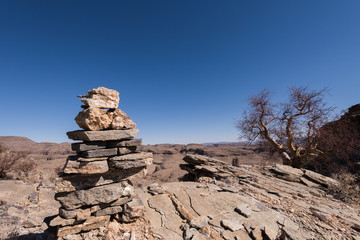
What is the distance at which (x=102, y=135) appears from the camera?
4.08m

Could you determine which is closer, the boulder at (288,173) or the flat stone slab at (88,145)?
the flat stone slab at (88,145)

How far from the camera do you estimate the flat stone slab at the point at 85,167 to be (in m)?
3.65

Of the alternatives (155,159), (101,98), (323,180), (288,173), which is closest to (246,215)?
(101,98)

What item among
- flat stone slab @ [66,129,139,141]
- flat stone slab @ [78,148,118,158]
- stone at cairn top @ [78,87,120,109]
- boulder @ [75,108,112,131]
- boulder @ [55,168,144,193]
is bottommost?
boulder @ [55,168,144,193]

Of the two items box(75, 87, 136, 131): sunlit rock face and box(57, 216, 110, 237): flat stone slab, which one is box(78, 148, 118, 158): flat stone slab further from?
box(57, 216, 110, 237): flat stone slab

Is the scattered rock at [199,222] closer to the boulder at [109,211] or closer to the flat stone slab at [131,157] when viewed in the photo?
the boulder at [109,211]

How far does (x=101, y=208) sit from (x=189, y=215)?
2650 mm

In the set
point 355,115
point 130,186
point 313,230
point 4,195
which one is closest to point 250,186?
point 313,230

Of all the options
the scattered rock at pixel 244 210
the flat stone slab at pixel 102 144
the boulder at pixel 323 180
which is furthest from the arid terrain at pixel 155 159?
the flat stone slab at pixel 102 144

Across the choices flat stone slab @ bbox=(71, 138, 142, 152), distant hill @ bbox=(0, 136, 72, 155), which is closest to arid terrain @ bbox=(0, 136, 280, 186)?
distant hill @ bbox=(0, 136, 72, 155)

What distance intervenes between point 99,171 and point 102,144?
75cm

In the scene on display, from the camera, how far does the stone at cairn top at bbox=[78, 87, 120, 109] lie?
407 centimetres

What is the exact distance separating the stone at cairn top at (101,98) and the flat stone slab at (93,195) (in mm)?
2334

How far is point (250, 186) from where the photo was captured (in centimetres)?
788
